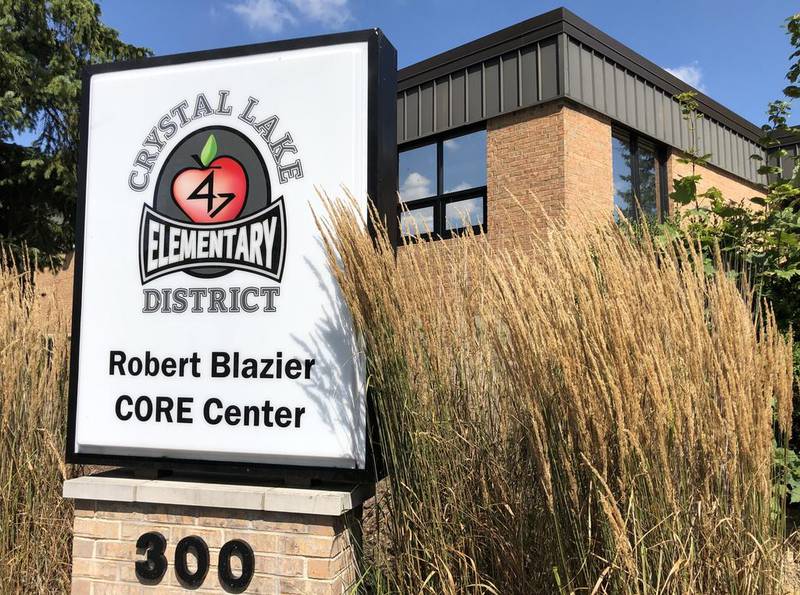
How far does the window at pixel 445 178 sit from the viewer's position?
12.2 meters

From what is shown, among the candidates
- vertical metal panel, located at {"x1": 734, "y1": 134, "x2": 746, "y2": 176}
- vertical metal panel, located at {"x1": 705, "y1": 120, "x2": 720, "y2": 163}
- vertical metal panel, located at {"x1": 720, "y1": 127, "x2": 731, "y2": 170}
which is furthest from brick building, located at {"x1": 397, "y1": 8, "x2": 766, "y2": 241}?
vertical metal panel, located at {"x1": 734, "y1": 134, "x2": 746, "y2": 176}

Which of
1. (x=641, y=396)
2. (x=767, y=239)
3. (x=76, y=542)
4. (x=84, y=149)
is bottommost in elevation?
(x=76, y=542)

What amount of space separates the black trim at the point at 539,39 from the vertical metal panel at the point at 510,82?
0.59 ft

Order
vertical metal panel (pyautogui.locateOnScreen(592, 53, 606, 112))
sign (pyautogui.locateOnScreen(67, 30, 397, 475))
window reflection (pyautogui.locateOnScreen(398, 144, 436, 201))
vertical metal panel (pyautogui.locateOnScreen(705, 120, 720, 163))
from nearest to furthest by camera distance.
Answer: sign (pyautogui.locateOnScreen(67, 30, 397, 475)) → vertical metal panel (pyautogui.locateOnScreen(592, 53, 606, 112)) → window reflection (pyautogui.locateOnScreen(398, 144, 436, 201)) → vertical metal panel (pyautogui.locateOnScreen(705, 120, 720, 163))

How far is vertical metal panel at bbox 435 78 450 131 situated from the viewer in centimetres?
1237

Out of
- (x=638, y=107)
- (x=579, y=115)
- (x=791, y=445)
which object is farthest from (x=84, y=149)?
(x=638, y=107)

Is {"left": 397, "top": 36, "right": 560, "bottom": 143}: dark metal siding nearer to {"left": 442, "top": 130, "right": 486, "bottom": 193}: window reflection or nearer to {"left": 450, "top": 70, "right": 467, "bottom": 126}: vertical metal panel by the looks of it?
{"left": 450, "top": 70, "right": 467, "bottom": 126}: vertical metal panel

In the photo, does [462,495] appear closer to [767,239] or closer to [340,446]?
[340,446]

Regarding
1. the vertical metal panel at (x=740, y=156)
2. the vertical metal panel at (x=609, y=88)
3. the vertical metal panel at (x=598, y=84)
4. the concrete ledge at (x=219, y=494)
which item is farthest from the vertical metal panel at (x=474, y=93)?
the concrete ledge at (x=219, y=494)

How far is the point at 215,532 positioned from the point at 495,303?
169cm

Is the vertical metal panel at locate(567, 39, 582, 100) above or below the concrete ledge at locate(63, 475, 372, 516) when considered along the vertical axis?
above

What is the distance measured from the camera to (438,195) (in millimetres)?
12469

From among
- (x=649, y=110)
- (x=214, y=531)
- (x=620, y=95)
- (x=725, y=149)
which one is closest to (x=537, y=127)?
(x=620, y=95)

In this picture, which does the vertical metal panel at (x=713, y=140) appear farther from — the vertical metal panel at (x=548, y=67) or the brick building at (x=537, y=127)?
the vertical metal panel at (x=548, y=67)
